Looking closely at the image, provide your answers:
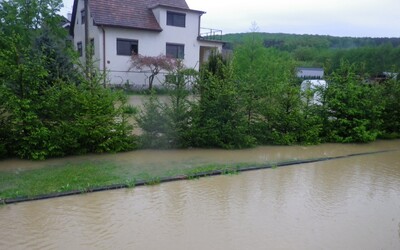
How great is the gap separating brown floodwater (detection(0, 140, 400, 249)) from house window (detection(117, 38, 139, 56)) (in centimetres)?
1879

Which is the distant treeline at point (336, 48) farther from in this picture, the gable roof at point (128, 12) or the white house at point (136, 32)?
the gable roof at point (128, 12)

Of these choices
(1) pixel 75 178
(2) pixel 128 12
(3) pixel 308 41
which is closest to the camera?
(1) pixel 75 178

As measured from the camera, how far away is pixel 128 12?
2509cm

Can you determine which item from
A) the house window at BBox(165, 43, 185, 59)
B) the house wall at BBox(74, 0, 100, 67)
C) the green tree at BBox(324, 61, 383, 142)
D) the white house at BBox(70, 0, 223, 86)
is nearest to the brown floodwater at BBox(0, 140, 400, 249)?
the green tree at BBox(324, 61, 383, 142)

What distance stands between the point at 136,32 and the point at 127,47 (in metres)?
1.28

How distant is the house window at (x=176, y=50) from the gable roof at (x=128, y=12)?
168 cm

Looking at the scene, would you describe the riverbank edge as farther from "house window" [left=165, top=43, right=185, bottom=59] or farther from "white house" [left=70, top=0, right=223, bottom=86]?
"house window" [left=165, top=43, right=185, bottom=59]

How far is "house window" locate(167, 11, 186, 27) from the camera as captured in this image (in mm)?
26153

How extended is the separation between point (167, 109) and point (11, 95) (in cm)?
399

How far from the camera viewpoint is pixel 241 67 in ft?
73.6

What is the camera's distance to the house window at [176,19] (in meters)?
26.2

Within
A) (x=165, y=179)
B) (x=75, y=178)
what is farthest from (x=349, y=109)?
(x=75, y=178)

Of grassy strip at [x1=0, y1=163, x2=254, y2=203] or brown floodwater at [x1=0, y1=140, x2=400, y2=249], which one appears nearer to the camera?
brown floodwater at [x1=0, y1=140, x2=400, y2=249]

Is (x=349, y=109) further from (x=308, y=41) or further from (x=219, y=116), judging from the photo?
(x=308, y=41)
